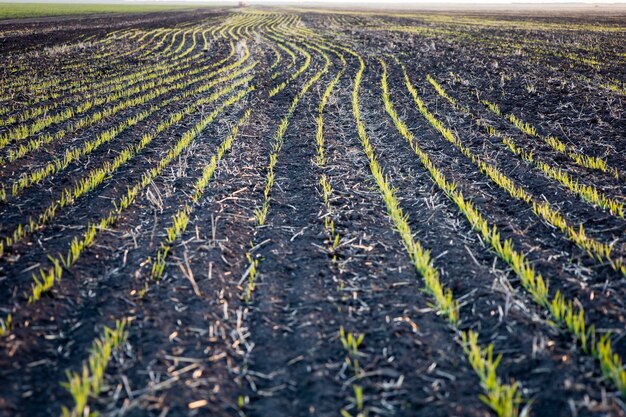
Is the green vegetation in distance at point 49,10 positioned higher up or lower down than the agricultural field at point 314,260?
higher up

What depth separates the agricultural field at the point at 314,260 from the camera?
2.82m

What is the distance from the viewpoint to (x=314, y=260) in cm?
429

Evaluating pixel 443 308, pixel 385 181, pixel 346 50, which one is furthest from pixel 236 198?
pixel 346 50

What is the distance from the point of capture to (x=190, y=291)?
3758 millimetres

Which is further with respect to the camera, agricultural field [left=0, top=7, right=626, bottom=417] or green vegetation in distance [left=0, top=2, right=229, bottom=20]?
green vegetation in distance [left=0, top=2, right=229, bottom=20]

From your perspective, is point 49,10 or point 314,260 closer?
point 314,260

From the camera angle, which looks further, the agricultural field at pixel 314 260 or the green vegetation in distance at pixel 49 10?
the green vegetation in distance at pixel 49 10

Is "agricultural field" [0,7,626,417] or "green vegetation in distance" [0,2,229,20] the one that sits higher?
"green vegetation in distance" [0,2,229,20]

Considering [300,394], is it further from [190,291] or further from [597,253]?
[597,253]

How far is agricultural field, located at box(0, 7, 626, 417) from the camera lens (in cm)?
282

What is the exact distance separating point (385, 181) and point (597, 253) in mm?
2667

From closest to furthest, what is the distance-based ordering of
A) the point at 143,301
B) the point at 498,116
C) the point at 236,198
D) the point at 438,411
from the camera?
the point at 438,411
the point at 143,301
the point at 236,198
the point at 498,116

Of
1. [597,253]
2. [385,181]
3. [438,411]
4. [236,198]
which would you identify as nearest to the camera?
[438,411]

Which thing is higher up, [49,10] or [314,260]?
[49,10]
